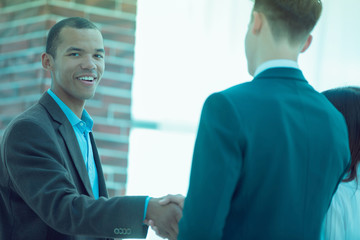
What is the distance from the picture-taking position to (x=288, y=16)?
1499 millimetres

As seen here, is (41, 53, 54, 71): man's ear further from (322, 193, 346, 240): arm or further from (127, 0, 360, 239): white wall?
(322, 193, 346, 240): arm

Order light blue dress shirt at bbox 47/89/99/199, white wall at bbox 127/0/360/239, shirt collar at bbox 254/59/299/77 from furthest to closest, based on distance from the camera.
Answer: white wall at bbox 127/0/360/239, light blue dress shirt at bbox 47/89/99/199, shirt collar at bbox 254/59/299/77

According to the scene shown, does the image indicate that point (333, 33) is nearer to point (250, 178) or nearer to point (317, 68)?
point (317, 68)

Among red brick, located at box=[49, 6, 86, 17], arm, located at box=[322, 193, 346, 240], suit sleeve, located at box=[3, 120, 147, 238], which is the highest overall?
red brick, located at box=[49, 6, 86, 17]

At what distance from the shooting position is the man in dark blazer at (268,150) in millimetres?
1372

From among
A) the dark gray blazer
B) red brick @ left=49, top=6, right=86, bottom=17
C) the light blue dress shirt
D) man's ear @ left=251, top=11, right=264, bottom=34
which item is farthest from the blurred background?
man's ear @ left=251, top=11, right=264, bottom=34

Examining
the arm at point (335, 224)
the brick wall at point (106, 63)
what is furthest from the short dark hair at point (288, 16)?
the brick wall at point (106, 63)

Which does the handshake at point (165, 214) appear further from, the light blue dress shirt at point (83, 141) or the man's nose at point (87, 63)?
the man's nose at point (87, 63)

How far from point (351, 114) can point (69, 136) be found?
1022 millimetres

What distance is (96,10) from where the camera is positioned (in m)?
3.08

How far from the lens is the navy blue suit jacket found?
137 cm

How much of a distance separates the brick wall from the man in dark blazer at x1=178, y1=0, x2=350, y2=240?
165cm

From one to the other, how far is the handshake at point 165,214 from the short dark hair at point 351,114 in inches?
25.7

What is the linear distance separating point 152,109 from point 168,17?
1.67 feet
